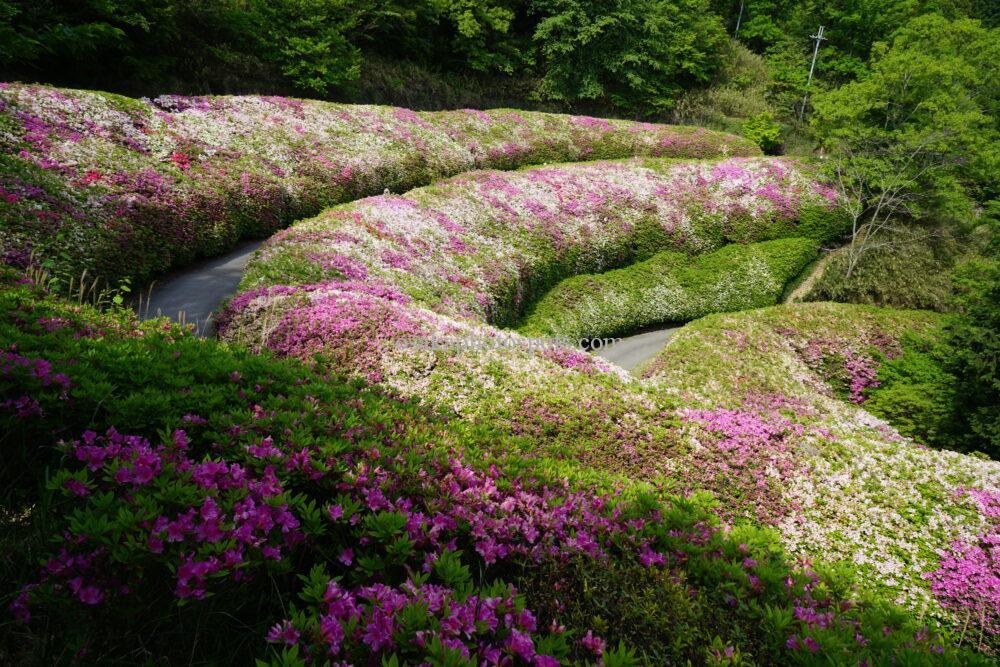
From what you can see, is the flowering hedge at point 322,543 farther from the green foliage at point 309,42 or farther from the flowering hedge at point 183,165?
the green foliage at point 309,42

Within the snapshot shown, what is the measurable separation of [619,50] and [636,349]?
34.8 m

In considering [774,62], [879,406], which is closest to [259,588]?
[879,406]

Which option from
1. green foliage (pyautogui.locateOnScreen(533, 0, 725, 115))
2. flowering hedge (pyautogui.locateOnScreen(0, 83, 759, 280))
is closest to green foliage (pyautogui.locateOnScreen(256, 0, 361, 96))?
→ flowering hedge (pyautogui.locateOnScreen(0, 83, 759, 280))

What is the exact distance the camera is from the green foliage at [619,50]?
40375 millimetres

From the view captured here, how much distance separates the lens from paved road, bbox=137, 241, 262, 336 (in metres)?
12.0

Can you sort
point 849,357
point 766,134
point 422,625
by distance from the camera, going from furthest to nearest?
point 766,134, point 849,357, point 422,625

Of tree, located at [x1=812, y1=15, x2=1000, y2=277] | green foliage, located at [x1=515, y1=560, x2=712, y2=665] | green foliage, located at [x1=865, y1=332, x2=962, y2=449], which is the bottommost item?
green foliage, located at [x1=865, y1=332, x2=962, y2=449]

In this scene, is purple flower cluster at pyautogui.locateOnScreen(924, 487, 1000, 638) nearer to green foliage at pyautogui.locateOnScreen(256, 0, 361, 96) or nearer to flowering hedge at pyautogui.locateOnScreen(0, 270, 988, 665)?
flowering hedge at pyautogui.locateOnScreen(0, 270, 988, 665)

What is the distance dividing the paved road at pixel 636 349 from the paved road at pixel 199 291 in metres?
13.7

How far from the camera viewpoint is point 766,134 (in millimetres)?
38031

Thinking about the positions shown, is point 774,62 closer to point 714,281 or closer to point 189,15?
point 714,281

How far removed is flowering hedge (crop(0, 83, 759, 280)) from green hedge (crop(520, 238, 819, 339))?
10253 mm

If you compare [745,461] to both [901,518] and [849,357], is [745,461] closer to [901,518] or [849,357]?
[901,518]

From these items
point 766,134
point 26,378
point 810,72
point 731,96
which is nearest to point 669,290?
point 766,134
